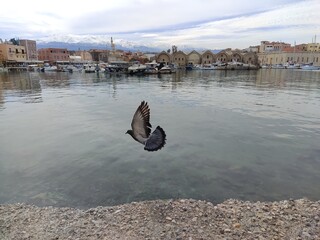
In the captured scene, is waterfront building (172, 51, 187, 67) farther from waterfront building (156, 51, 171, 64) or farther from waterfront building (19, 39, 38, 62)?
waterfront building (19, 39, 38, 62)

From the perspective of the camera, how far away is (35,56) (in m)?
114

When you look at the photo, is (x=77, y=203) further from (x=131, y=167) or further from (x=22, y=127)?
(x=22, y=127)

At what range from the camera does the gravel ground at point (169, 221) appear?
4.77m

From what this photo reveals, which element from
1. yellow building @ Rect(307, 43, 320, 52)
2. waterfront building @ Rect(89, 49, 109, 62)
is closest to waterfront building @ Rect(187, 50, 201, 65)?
waterfront building @ Rect(89, 49, 109, 62)

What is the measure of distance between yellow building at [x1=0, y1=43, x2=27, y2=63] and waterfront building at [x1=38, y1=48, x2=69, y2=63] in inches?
579

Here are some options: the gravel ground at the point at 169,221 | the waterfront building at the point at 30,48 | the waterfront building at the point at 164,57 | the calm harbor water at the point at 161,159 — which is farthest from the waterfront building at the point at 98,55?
the gravel ground at the point at 169,221

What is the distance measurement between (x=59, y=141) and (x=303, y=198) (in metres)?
8.73

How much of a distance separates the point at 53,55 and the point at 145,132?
398 ft

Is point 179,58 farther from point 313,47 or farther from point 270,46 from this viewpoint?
point 313,47

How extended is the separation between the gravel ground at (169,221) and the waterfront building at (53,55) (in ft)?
389

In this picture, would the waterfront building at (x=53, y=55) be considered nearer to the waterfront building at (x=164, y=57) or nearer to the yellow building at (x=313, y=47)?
the waterfront building at (x=164, y=57)

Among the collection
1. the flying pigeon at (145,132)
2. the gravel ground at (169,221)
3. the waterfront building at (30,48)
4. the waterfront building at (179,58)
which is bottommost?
the gravel ground at (169,221)

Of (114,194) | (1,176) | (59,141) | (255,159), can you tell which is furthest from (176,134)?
(1,176)

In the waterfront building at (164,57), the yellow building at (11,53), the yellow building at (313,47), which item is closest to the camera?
the yellow building at (11,53)
